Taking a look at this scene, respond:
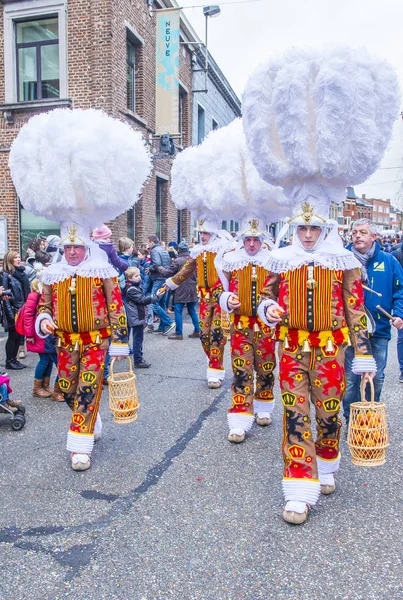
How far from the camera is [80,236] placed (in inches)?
166

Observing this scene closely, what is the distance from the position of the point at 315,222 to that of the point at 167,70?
1292cm

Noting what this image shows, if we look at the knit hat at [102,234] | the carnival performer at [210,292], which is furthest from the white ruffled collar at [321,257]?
the knit hat at [102,234]

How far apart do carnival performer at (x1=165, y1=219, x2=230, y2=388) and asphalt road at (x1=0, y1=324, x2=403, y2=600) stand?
1.23 m

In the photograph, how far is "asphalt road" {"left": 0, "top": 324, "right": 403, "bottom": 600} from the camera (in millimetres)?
2650

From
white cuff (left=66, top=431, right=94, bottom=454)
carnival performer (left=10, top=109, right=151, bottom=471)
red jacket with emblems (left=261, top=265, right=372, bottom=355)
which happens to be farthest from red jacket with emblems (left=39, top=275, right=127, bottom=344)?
red jacket with emblems (left=261, top=265, right=372, bottom=355)

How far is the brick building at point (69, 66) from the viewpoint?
12.2 meters

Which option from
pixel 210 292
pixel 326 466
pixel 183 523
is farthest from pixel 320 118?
pixel 210 292

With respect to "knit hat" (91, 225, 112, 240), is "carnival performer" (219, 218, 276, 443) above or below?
below

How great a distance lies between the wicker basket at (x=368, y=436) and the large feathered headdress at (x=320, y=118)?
125cm

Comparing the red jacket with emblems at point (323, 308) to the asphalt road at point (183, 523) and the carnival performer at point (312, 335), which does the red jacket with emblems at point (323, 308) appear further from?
the asphalt road at point (183, 523)

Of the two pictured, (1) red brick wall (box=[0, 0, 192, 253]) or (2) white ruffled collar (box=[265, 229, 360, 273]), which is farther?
(1) red brick wall (box=[0, 0, 192, 253])

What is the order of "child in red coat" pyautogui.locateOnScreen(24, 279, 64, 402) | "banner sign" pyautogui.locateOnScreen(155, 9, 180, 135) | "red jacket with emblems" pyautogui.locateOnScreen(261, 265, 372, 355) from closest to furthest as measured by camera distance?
"red jacket with emblems" pyautogui.locateOnScreen(261, 265, 372, 355)
"child in red coat" pyautogui.locateOnScreen(24, 279, 64, 402)
"banner sign" pyautogui.locateOnScreen(155, 9, 180, 135)

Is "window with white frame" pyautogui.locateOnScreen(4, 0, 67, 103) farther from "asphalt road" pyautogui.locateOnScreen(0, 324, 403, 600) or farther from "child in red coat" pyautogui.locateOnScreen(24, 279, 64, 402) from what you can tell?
"asphalt road" pyautogui.locateOnScreen(0, 324, 403, 600)

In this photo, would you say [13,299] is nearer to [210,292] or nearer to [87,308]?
[210,292]
